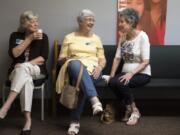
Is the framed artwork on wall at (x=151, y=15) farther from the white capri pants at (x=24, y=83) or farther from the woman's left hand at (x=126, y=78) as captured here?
the white capri pants at (x=24, y=83)

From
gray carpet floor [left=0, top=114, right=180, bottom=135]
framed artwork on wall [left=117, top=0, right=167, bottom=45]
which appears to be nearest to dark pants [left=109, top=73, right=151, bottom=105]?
gray carpet floor [left=0, top=114, right=180, bottom=135]

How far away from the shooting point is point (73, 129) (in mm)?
3336

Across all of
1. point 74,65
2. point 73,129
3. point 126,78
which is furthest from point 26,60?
point 126,78

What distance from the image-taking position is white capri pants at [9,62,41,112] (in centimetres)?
332

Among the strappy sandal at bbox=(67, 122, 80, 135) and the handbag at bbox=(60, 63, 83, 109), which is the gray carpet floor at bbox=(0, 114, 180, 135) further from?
the handbag at bbox=(60, 63, 83, 109)

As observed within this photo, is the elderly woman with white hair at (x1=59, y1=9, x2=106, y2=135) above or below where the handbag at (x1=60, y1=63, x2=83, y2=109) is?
above

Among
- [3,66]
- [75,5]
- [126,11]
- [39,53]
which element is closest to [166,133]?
[126,11]

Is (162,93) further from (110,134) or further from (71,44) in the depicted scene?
(71,44)

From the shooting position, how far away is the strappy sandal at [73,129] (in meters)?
3.32

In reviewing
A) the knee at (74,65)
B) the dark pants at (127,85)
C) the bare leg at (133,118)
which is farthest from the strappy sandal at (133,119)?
the knee at (74,65)

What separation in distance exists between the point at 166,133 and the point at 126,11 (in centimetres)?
128

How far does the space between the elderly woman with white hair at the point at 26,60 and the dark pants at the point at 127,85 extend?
73cm

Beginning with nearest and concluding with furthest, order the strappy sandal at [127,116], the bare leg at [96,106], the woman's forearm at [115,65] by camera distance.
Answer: the bare leg at [96,106], the strappy sandal at [127,116], the woman's forearm at [115,65]

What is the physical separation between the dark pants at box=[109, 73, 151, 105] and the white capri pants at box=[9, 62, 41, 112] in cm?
81
